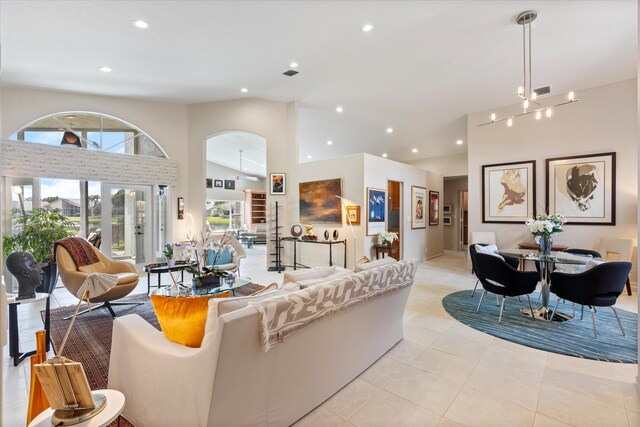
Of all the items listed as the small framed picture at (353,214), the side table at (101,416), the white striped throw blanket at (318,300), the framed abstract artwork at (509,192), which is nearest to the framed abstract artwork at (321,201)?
the small framed picture at (353,214)

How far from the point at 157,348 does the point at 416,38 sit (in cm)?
440

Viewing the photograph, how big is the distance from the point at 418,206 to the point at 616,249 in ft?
12.1

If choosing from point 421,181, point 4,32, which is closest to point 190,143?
point 4,32

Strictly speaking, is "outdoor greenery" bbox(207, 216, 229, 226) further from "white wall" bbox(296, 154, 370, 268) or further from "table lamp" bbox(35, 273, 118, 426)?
"table lamp" bbox(35, 273, 118, 426)

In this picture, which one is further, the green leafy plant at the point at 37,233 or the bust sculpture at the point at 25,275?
the green leafy plant at the point at 37,233

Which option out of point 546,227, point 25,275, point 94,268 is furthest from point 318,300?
point 94,268

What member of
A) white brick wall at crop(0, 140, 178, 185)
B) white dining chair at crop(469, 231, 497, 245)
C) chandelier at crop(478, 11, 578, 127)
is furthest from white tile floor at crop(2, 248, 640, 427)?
white dining chair at crop(469, 231, 497, 245)

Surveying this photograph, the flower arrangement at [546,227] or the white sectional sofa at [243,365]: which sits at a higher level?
the flower arrangement at [546,227]

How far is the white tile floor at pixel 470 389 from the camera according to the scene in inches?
81.8

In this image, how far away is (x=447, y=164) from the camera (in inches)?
353

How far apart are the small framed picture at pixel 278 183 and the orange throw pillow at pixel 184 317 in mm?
5168

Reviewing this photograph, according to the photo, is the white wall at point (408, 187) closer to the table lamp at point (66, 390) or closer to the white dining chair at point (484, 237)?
the white dining chair at point (484, 237)

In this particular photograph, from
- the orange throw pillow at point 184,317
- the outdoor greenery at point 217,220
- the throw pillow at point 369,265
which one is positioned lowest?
the orange throw pillow at point 184,317

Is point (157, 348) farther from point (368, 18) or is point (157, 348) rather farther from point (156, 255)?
point (156, 255)
